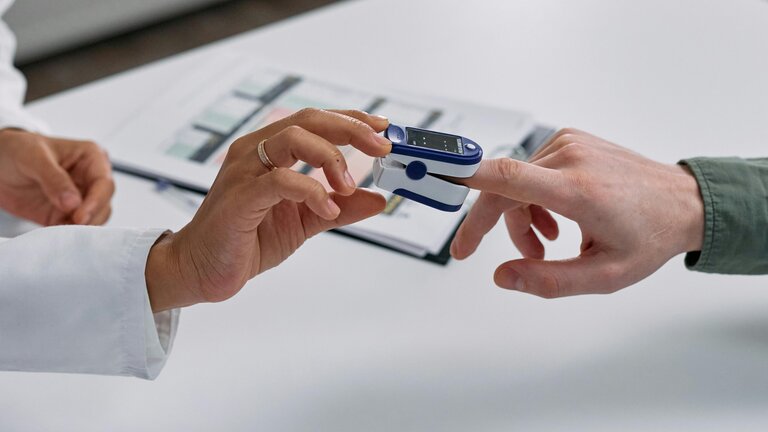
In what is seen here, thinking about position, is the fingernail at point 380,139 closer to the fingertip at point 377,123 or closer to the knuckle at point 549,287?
the fingertip at point 377,123

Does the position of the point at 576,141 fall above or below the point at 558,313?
above

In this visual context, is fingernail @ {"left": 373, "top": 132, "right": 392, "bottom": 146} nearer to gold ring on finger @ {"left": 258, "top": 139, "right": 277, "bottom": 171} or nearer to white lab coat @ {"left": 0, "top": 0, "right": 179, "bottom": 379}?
gold ring on finger @ {"left": 258, "top": 139, "right": 277, "bottom": 171}

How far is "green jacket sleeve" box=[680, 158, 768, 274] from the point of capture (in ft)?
2.67

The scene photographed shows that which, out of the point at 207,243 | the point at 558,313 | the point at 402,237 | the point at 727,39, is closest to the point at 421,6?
the point at 727,39

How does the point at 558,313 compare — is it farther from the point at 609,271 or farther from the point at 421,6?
the point at 421,6

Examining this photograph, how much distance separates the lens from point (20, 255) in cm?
76

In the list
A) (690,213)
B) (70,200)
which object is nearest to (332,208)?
(690,213)

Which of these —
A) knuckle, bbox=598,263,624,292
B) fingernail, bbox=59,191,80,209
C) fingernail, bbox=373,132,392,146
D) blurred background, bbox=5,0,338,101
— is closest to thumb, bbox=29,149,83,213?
fingernail, bbox=59,191,80,209

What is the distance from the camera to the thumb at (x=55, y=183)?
3.39 feet

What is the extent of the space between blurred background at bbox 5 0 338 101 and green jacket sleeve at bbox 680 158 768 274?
6.49 feet

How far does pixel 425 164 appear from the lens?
2.38 feet

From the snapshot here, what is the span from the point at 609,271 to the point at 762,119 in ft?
1.72

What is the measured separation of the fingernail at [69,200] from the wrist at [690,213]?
2.27 feet

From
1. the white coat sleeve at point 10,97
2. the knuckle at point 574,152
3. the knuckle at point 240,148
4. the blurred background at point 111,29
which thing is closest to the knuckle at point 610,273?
the knuckle at point 574,152
